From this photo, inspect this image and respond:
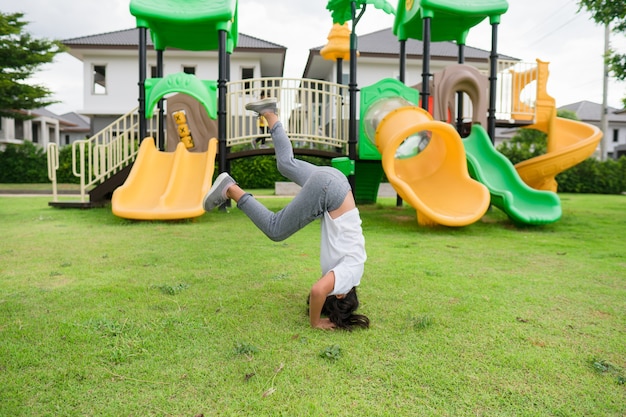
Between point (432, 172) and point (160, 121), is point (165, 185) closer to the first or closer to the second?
point (160, 121)

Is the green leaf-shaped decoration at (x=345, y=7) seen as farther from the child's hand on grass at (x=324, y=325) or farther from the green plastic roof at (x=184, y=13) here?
the child's hand on grass at (x=324, y=325)

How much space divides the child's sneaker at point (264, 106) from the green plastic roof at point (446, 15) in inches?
272

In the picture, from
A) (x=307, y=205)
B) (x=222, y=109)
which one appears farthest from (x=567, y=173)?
(x=307, y=205)

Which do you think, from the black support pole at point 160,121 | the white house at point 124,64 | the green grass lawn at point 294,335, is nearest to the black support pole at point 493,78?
the green grass lawn at point 294,335

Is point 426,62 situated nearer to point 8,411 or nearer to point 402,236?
point 402,236

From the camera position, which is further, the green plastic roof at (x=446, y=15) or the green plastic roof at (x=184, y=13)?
the green plastic roof at (x=446, y=15)

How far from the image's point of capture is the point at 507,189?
829 cm

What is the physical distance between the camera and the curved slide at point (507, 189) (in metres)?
7.49

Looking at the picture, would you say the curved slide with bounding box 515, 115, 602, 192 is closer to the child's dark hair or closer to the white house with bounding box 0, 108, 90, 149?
the child's dark hair

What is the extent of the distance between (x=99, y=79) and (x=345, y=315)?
85.6 ft

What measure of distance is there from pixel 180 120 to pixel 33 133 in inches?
1253

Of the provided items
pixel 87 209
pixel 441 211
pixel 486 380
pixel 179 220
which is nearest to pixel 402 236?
pixel 441 211

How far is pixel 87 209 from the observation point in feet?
32.6

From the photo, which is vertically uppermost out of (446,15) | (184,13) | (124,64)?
(124,64)
